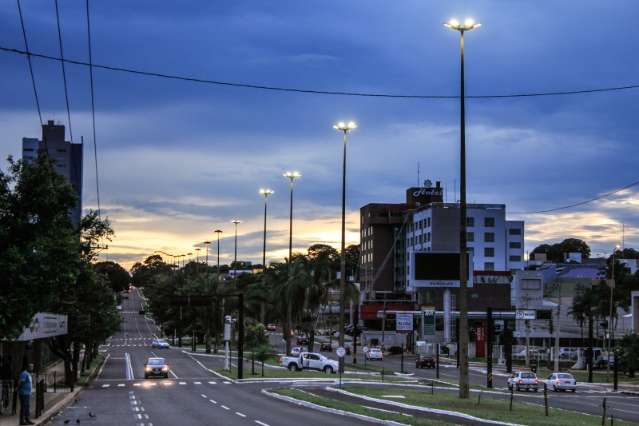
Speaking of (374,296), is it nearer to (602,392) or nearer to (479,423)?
(602,392)

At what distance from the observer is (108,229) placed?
160 feet

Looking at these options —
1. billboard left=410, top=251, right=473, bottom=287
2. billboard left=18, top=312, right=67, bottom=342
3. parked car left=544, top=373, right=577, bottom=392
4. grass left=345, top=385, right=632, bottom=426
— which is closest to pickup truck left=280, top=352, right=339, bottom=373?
parked car left=544, top=373, right=577, bottom=392

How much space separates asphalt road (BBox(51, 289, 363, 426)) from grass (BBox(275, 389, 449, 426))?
1.05 m

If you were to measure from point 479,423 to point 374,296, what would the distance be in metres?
145

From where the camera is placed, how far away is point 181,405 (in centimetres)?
3984

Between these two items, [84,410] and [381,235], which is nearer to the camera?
[84,410]

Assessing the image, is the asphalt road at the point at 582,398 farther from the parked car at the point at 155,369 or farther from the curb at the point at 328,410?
the parked car at the point at 155,369

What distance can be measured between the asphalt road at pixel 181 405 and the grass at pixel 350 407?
105 cm

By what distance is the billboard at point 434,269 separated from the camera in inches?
4530

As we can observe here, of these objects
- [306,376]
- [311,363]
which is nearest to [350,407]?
[306,376]

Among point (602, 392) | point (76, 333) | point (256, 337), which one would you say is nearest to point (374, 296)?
point (256, 337)

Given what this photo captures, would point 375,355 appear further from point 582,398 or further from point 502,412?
point 502,412

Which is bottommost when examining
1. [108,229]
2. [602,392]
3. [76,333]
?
[602,392]

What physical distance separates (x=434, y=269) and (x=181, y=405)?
258ft
